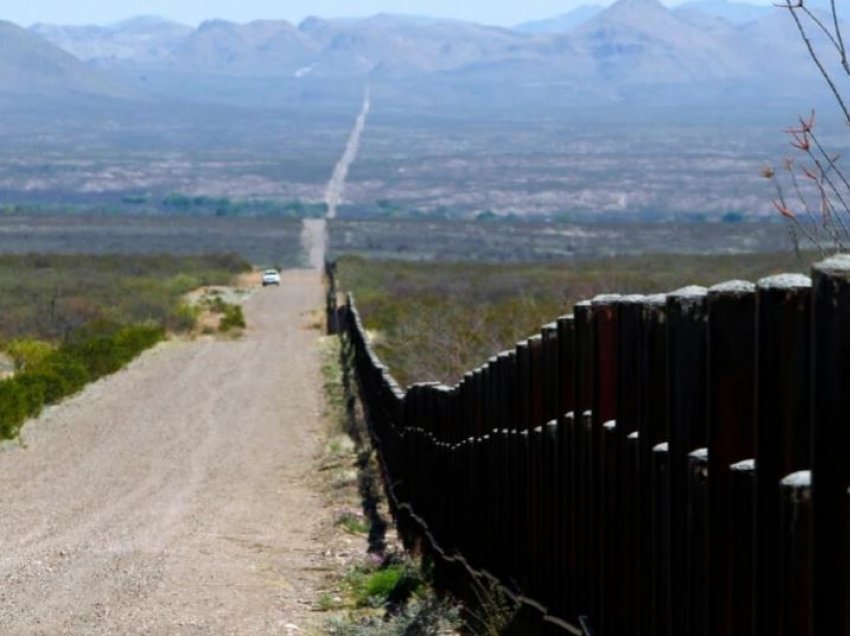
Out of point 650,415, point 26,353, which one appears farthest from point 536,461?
point 26,353

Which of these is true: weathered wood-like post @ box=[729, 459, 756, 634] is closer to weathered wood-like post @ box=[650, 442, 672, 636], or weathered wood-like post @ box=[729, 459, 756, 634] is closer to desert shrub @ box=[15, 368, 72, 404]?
weathered wood-like post @ box=[650, 442, 672, 636]

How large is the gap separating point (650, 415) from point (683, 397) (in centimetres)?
54

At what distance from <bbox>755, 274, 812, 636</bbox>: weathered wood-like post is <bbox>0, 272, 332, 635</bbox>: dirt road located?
21.9ft

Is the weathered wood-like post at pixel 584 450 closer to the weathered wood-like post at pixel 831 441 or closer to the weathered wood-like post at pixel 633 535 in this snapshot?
the weathered wood-like post at pixel 633 535

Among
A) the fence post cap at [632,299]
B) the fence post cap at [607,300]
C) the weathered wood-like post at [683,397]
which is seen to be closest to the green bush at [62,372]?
the fence post cap at [607,300]

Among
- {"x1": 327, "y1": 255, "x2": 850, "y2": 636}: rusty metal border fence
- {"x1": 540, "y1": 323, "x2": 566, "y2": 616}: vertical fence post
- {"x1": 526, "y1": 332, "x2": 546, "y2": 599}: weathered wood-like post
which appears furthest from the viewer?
{"x1": 526, "y1": 332, "x2": 546, "y2": 599}: weathered wood-like post

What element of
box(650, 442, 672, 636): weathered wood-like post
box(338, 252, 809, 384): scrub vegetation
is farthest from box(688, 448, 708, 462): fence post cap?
box(338, 252, 809, 384): scrub vegetation

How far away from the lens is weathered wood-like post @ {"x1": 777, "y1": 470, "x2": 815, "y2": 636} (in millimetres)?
3406

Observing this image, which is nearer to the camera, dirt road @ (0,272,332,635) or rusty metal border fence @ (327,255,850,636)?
rusty metal border fence @ (327,255,850,636)

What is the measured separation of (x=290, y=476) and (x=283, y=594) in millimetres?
8257

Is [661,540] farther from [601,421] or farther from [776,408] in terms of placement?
[776,408]

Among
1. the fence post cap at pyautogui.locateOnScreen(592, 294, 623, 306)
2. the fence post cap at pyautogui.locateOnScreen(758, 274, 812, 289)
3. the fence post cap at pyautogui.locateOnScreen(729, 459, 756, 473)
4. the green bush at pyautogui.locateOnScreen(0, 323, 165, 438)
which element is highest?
the fence post cap at pyautogui.locateOnScreen(758, 274, 812, 289)

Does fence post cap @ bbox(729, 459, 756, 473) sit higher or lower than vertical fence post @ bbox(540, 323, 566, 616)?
higher

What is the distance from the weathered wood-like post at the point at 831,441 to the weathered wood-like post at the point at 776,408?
126 millimetres
